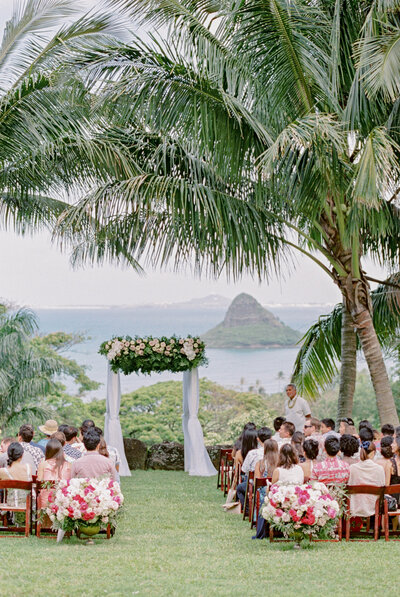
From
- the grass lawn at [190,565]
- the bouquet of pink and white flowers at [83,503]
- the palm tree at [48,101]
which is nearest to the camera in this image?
the grass lawn at [190,565]

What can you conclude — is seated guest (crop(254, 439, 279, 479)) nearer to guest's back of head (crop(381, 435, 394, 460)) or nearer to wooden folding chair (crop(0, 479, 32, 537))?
guest's back of head (crop(381, 435, 394, 460))

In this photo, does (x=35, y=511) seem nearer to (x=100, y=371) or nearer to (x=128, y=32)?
(x=128, y=32)

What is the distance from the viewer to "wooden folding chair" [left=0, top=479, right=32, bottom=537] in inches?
354

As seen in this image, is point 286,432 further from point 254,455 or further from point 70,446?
point 70,446

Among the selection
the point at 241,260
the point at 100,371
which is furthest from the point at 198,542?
the point at 100,371

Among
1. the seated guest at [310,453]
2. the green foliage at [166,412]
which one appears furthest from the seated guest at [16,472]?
the green foliage at [166,412]

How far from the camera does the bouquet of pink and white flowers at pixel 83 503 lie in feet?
28.3

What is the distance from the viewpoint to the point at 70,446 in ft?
35.6

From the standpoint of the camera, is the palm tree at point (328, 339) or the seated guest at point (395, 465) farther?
the palm tree at point (328, 339)

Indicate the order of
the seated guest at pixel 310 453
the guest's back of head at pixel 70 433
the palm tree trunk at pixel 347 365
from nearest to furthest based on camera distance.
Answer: the seated guest at pixel 310 453, the guest's back of head at pixel 70 433, the palm tree trunk at pixel 347 365

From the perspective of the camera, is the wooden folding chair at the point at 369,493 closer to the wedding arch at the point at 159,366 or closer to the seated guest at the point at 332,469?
the seated guest at the point at 332,469

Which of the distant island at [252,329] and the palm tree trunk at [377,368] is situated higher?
the distant island at [252,329]

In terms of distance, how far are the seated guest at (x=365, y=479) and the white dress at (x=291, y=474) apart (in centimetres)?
61

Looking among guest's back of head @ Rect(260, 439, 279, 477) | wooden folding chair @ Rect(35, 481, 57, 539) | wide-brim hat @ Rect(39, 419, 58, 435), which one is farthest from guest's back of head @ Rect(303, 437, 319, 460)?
wide-brim hat @ Rect(39, 419, 58, 435)
